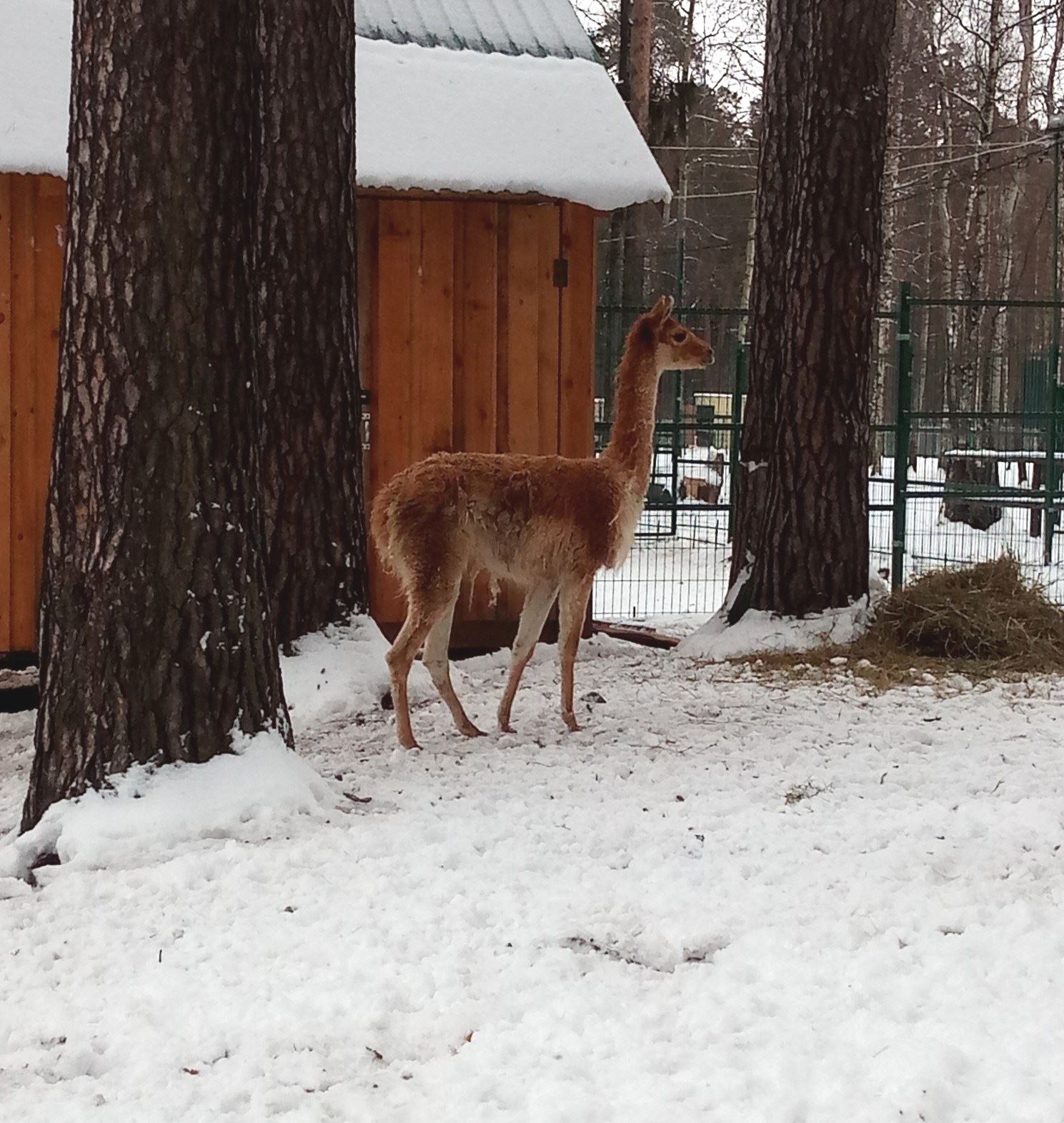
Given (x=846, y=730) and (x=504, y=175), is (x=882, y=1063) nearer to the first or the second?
(x=846, y=730)

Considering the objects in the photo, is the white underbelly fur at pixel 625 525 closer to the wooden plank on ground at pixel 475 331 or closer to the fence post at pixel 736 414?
the wooden plank on ground at pixel 475 331

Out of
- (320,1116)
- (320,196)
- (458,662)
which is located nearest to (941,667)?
(458,662)

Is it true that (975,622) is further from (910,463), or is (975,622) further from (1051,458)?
(1051,458)

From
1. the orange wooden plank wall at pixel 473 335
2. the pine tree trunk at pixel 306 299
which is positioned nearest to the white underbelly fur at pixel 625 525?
the pine tree trunk at pixel 306 299

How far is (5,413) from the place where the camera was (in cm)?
737

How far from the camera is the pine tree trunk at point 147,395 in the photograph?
14.2 feet

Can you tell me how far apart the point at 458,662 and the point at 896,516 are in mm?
4162

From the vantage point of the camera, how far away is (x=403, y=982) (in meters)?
3.31

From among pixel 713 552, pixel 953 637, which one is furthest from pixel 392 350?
pixel 713 552

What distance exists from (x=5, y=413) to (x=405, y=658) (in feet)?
9.96

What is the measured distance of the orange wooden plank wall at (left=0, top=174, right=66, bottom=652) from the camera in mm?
7277

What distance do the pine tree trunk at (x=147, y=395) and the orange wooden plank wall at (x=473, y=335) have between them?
333 cm

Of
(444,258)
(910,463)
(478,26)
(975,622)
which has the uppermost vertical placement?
(478,26)

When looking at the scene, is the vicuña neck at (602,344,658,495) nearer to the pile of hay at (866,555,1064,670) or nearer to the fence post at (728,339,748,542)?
the pile of hay at (866,555,1064,670)
